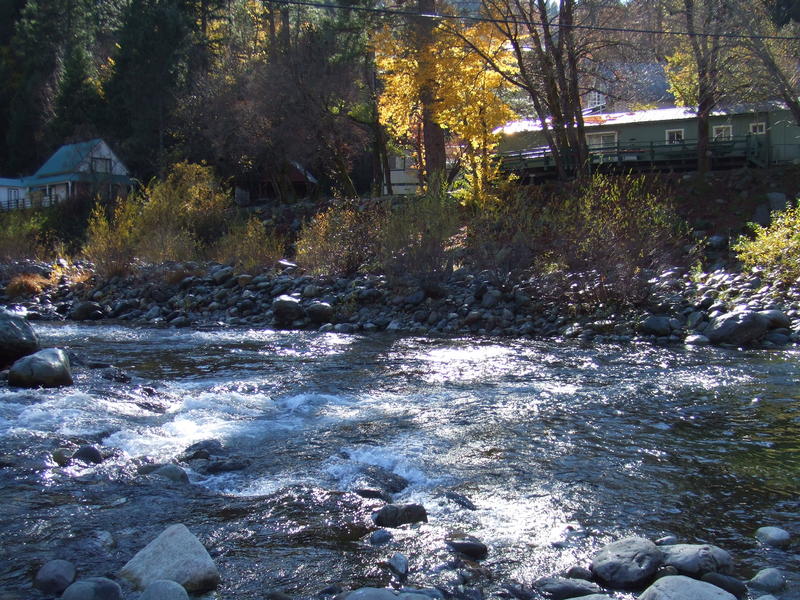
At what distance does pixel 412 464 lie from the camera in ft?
20.2

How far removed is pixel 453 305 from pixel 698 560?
1233 centimetres

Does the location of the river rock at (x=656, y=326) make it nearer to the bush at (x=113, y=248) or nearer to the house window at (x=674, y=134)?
the bush at (x=113, y=248)

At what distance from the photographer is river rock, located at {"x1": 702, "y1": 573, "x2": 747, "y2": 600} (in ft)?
13.0

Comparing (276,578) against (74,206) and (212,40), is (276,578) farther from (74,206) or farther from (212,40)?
(212,40)

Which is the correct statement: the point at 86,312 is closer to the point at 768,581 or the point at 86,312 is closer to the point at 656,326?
the point at 656,326

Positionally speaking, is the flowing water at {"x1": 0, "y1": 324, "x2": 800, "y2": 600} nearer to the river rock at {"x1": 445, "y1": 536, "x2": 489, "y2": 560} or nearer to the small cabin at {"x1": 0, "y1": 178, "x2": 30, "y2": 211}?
the river rock at {"x1": 445, "y1": 536, "x2": 489, "y2": 560}

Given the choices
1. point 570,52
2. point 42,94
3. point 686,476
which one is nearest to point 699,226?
point 570,52

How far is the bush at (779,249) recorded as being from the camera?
14.6m

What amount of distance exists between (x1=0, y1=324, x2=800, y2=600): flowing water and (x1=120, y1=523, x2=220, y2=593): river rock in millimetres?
122

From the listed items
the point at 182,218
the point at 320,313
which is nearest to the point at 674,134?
the point at 182,218

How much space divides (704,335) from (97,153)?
143ft

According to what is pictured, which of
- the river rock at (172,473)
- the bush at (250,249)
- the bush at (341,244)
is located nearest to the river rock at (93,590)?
the river rock at (172,473)

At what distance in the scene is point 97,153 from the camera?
47.7 meters

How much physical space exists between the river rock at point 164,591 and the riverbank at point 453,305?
35.1 ft
